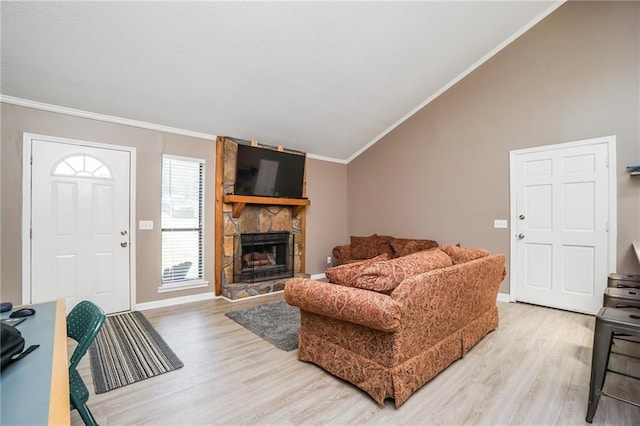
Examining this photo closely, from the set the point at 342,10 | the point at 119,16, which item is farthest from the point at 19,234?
the point at 342,10

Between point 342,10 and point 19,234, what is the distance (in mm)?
4096

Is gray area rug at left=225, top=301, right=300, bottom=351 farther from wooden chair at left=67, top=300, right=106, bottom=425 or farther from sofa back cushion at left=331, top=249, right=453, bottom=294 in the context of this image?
wooden chair at left=67, top=300, right=106, bottom=425

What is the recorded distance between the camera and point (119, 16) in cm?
249

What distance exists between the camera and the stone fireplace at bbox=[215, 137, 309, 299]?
443cm

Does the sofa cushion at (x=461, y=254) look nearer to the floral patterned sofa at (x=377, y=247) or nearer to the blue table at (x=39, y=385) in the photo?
the floral patterned sofa at (x=377, y=247)

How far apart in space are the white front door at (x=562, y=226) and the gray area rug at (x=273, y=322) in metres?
3.23

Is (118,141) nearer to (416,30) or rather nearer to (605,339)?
(416,30)

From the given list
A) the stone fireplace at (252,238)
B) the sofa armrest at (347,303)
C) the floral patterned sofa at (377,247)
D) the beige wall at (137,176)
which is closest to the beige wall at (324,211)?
the stone fireplace at (252,238)

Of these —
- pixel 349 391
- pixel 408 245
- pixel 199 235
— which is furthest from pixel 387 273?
pixel 199 235

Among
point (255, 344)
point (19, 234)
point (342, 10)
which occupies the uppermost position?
point (342, 10)

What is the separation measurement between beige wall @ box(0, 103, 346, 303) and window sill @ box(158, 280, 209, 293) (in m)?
0.06

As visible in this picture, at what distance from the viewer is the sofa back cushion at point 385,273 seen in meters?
1.95


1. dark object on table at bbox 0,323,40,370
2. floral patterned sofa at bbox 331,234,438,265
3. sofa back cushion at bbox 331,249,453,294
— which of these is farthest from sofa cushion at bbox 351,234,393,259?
dark object on table at bbox 0,323,40,370

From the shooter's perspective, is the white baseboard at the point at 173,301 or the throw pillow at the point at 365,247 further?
the throw pillow at the point at 365,247
